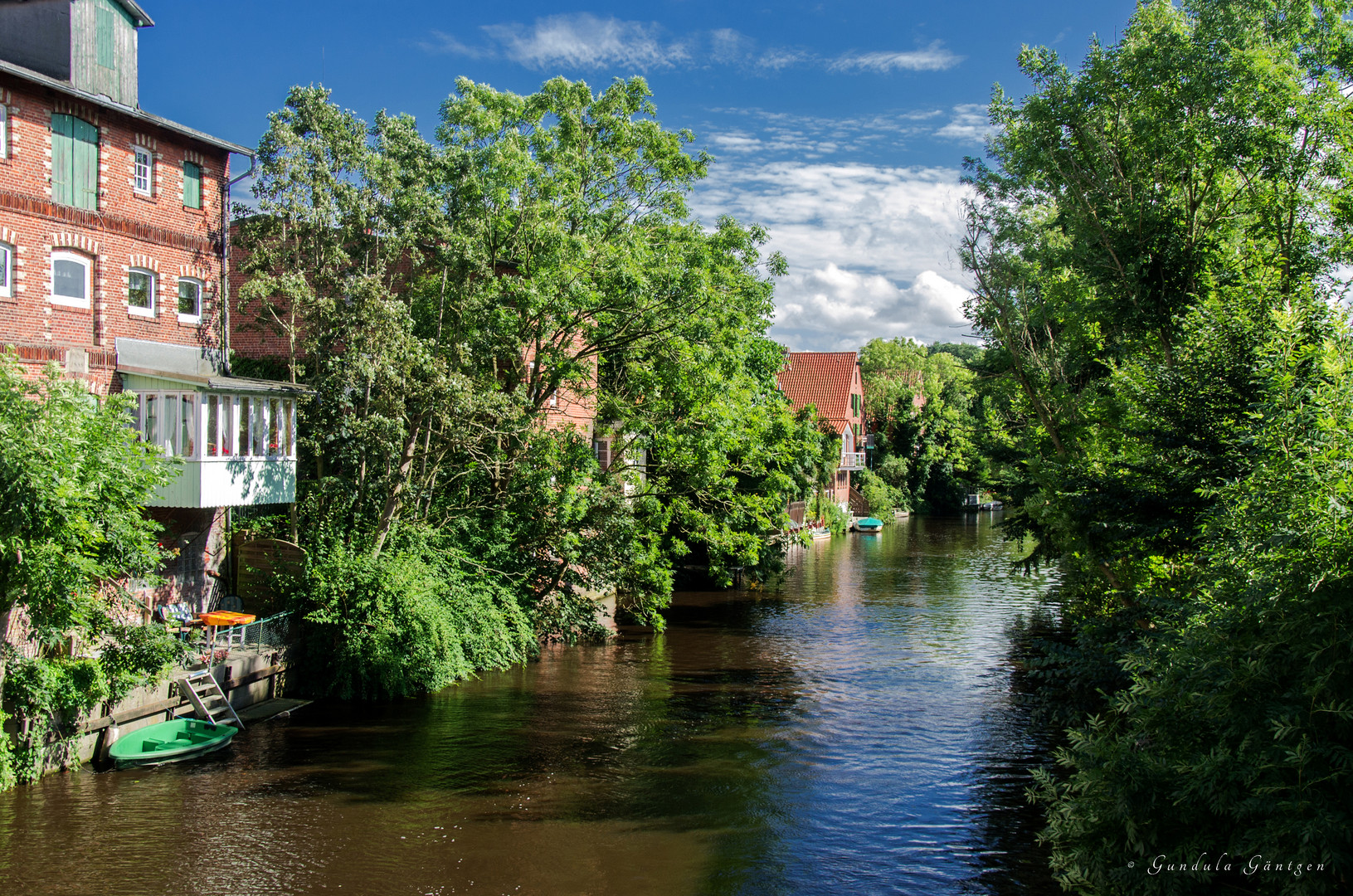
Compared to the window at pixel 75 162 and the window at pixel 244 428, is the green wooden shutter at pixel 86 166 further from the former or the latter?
the window at pixel 244 428

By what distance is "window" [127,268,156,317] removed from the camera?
18234 millimetres

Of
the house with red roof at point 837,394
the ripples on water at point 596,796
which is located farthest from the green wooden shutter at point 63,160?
the house with red roof at point 837,394

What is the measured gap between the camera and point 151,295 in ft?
61.3

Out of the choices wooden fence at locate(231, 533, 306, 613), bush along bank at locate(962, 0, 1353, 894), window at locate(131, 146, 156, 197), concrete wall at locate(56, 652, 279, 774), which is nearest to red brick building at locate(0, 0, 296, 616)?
window at locate(131, 146, 156, 197)

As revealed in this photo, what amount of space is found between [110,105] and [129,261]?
9.41 feet

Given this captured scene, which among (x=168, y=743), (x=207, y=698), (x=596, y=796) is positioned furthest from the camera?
(x=207, y=698)

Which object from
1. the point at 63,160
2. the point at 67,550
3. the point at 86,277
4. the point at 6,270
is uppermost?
the point at 63,160

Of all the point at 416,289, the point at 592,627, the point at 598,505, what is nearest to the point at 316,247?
→ the point at 416,289

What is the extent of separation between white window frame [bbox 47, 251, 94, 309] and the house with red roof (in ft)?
149

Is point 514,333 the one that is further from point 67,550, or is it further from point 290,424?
point 67,550

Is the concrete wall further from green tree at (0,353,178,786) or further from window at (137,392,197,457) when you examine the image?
window at (137,392,197,457)

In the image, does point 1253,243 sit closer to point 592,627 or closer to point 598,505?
point 598,505

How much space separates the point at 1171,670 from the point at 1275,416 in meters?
2.56

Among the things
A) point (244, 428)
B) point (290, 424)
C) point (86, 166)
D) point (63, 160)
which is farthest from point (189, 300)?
point (244, 428)
